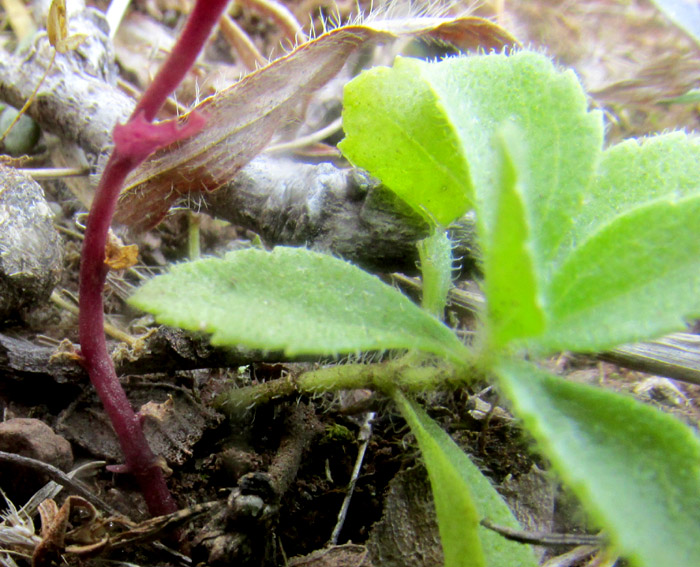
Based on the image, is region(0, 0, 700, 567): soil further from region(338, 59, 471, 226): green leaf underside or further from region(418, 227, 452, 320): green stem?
region(338, 59, 471, 226): green leaf underside

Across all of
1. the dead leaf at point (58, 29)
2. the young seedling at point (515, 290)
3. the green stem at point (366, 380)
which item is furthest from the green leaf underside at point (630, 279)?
the dead leaf at point (58, 29)

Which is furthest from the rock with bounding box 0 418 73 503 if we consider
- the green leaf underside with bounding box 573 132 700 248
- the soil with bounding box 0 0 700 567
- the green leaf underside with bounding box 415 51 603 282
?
the green leaf underside with bounding box 573 132 700 248

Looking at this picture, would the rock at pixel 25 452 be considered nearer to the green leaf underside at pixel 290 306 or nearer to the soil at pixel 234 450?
A: the soil at pixel 234 450

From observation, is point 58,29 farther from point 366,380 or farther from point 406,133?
point 366,380

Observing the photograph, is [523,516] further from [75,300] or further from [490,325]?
[75,300]

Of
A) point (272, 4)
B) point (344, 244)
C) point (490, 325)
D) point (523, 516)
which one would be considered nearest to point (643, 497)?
point (490, 325)
